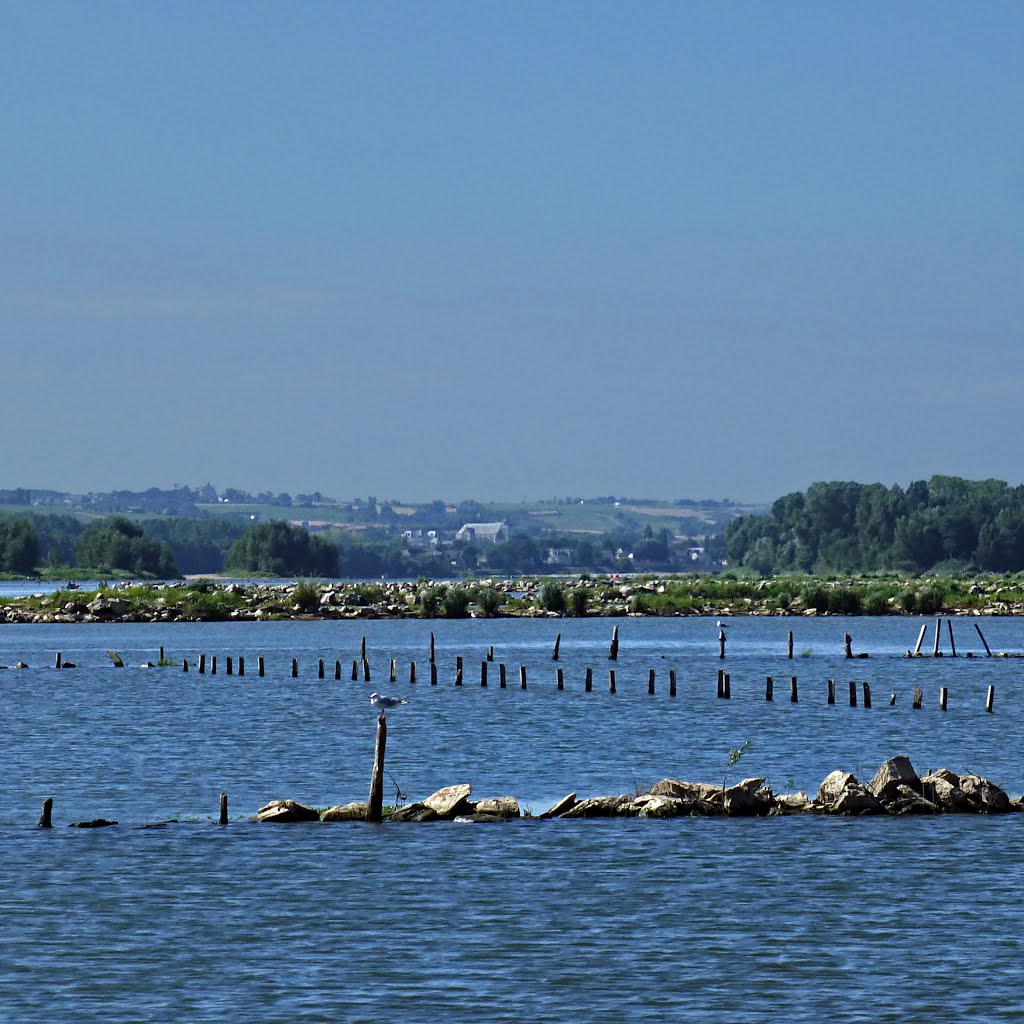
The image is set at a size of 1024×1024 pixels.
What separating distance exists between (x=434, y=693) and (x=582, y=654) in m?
30.7

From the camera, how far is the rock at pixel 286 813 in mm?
39125

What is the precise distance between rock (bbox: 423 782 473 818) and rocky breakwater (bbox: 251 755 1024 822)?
0.8 inches

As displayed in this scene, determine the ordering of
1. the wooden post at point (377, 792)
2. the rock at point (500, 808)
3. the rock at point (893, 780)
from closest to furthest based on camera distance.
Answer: the wooden post at point (377, 792) → the rock at point (500, 808) → the rock at point (893, 780)

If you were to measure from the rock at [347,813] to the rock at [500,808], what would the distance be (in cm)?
234

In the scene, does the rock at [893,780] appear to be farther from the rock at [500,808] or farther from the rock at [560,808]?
the rock at [500,808]

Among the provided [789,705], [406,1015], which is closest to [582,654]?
[789,705]

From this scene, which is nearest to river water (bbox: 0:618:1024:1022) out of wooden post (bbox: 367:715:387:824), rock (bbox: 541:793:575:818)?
wooden post (bbox: 367:715:387:824)

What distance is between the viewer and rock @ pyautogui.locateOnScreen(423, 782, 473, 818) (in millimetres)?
39438

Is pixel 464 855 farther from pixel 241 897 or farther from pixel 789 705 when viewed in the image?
pixel 789 705

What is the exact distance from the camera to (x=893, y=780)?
3984 centimetres

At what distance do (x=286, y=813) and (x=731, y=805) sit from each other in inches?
353

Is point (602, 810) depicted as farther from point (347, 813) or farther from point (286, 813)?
point (286, 813)

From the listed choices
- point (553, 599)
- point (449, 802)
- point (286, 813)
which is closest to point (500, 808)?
point (449, 802)

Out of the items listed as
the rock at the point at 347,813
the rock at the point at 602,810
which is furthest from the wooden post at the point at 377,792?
the rock at the point at 602,810
